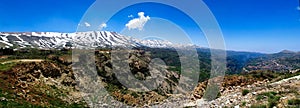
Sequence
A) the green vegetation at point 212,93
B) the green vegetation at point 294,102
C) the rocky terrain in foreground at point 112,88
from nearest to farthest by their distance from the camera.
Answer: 1. the green vegetation at point 294,102
2. the rocky terrain in foreground at point 112,88
3. the green vegetation at point 212,93

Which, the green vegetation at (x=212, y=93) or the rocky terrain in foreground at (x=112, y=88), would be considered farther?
the green vegetation at (x=212, y=93)

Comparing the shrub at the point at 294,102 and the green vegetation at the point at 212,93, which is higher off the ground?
the shrub at the point at 294,102

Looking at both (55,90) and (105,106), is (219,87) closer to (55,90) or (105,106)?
(105,106)

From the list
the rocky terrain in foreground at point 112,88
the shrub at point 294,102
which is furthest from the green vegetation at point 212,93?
Result: the shrub at point 294,102

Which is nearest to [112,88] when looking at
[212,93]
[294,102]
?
[212,93]

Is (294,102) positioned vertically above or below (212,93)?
above

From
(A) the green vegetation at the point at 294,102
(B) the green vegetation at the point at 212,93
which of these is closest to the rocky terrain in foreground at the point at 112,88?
(A) the green vegetation at the point at 294,102

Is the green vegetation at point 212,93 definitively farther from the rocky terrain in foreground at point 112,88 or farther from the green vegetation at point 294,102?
the green vegetation at point 294,102

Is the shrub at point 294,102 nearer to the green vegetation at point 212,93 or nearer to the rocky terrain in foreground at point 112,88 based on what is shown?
the rocky terrain in foreground at point 112,88

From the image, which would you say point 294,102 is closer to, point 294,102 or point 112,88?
point 294,102

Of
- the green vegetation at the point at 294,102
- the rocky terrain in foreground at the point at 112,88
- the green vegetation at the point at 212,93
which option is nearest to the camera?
the green vegetation at the point at 294,102

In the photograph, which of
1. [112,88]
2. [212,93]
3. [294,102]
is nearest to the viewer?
[294,102]

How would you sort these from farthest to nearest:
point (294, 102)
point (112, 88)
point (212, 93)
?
point (112, 88), point (212, 93), point (294, 102)

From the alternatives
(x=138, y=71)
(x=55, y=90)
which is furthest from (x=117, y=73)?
(x=55, y=90)
